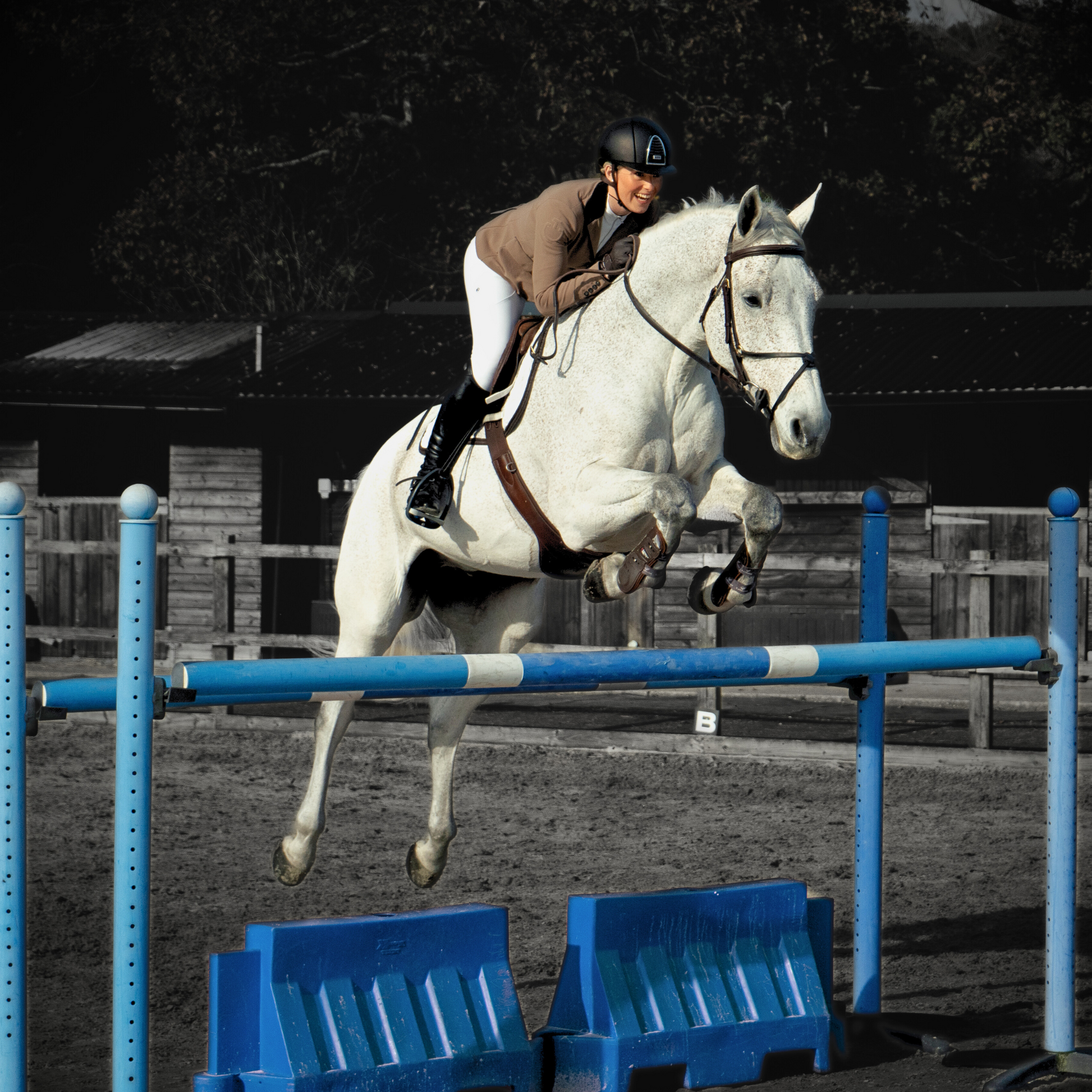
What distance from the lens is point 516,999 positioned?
139 inches

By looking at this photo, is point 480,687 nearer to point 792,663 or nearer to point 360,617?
point 792,663

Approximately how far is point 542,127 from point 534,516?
20056mm

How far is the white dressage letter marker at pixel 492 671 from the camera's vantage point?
323 cm

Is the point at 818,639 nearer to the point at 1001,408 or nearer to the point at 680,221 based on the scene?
the point at 1001,408

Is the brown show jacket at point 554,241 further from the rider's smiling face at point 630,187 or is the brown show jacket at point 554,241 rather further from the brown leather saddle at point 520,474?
the brown leather saddle at point 520,474

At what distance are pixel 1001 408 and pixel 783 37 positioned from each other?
407 inches

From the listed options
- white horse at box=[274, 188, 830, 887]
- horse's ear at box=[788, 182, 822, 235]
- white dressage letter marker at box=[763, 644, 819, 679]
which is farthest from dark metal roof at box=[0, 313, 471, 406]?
white dressage letter marker at box=[763, 644, 819, 679]

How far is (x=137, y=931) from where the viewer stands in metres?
2.88

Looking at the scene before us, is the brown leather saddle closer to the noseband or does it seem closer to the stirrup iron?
the stirrup iron

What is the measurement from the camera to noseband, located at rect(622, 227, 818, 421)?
3.89 m

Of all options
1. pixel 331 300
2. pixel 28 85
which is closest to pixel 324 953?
pixel 331 300

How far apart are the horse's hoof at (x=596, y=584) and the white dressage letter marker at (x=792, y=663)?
0.67 m

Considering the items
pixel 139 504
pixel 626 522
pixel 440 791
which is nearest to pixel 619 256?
pixel 626 522

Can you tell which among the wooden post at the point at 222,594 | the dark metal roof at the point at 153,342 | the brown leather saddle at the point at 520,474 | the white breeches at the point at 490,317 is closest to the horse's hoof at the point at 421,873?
the brown leather saddle at the point at 520,474
